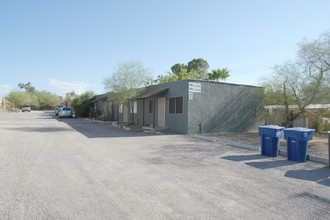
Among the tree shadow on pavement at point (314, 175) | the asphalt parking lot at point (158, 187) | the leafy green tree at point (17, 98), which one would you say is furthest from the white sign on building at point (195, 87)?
the leafy green tree at point (17, 98)

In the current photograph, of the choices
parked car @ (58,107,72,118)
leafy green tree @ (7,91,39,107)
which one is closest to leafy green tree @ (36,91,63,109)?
leafy green tree @ (7,91,39,107)

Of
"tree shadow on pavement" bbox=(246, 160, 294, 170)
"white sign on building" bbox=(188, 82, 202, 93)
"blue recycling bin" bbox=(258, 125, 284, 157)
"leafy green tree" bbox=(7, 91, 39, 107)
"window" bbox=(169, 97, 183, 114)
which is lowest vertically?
"tree shadow on pavement" bbox=(246, 160, 294, 170)

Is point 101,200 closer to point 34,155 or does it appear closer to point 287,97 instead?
point 34,155

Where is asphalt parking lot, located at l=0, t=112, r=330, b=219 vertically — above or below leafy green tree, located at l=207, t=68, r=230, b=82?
below

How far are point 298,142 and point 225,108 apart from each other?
27.8ft

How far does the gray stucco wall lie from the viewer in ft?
46.8

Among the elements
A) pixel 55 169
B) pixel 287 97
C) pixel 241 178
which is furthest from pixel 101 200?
pixel 287 97

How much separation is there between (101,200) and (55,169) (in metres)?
2.52

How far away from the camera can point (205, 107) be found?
1457cm

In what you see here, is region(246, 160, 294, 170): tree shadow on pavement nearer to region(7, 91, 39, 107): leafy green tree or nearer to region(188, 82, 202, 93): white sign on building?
region(188, 82, 202, 93): white sign on building

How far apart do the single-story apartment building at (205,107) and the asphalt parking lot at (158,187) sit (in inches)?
260

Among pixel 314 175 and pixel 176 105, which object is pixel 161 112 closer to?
pixel 176 105

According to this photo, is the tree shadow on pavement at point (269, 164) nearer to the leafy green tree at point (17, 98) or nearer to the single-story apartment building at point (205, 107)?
the single-story apartment building at point (205, 107)

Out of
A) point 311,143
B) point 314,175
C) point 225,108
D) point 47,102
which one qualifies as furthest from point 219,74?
point 47,102
